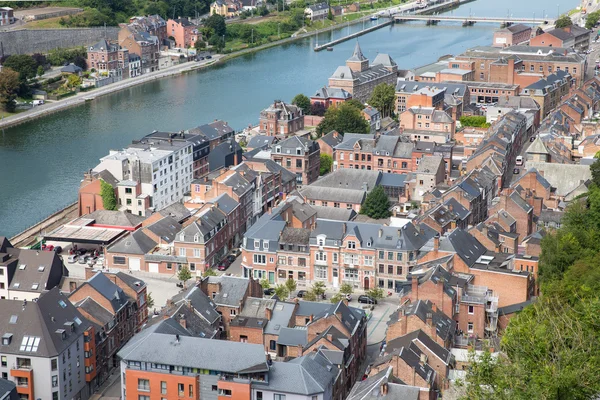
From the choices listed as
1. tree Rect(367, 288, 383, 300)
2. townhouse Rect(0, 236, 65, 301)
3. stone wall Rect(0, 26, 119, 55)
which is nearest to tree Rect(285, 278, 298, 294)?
tree Rect(367, 288, 383, 300)

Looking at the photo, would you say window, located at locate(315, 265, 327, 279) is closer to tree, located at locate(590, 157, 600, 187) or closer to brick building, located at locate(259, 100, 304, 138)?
tree, located at locate(590, 157, 600, 187)

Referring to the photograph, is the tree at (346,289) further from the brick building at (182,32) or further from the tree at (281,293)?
the brick building at (182,32)

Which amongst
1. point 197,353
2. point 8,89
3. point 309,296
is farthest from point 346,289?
point 8,89

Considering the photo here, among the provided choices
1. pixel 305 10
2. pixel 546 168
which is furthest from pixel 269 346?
pixel 305 10

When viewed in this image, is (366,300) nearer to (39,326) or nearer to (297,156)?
(39,326)

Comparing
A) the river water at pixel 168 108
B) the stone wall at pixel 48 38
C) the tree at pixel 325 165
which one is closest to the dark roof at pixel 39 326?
the river water at pixel 168 108

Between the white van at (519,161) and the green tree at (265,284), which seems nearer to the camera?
the green tree at (265,284)

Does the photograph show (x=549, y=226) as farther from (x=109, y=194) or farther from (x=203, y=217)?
(x=109, y=194)
